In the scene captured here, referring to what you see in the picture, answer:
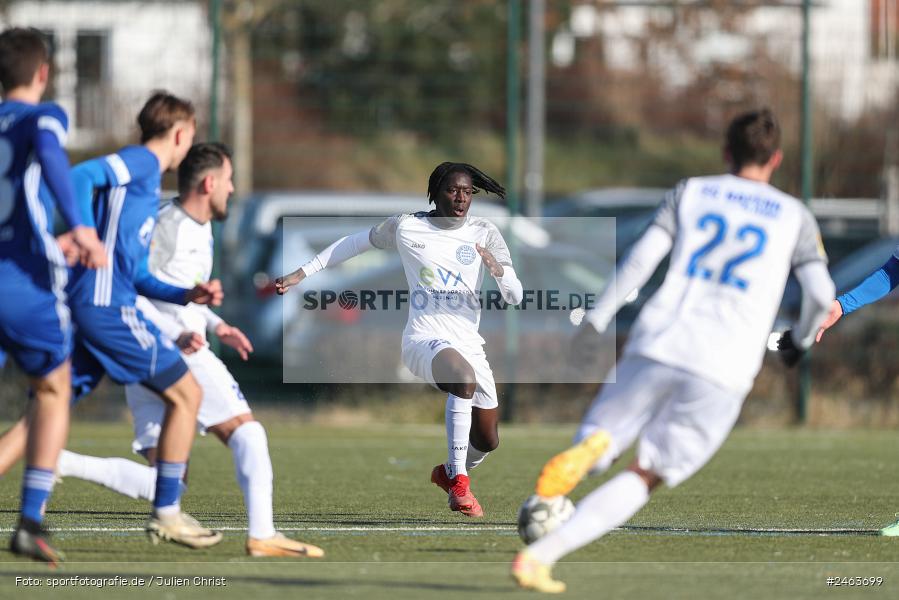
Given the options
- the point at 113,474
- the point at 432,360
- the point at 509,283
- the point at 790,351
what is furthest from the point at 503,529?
the point at 790,351

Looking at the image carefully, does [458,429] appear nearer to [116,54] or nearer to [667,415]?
[667,415]

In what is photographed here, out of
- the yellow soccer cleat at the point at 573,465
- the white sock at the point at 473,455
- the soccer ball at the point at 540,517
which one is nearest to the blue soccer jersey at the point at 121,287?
the soccer ball at the point at 540,517

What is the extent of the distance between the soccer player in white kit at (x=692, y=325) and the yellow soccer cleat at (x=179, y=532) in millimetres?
1690

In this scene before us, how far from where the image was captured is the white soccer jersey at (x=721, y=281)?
5652 millimetres

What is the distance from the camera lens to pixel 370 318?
15.0m

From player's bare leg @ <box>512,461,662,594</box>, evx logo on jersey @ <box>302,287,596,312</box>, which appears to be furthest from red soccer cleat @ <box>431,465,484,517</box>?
evx logo on jersey @ <box>302,287,596,312</box>

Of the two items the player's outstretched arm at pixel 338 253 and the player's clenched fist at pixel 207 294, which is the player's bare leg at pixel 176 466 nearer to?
the player's clenched fist at pixel 207 294

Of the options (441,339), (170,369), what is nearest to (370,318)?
(441,339)

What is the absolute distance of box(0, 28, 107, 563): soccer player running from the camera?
5.91 meters

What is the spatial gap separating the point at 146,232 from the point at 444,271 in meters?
2.35

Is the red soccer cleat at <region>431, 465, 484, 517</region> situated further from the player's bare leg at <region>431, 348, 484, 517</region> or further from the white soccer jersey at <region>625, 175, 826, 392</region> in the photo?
the white soccer jersey at <region>625, 175, 826, 392</region>

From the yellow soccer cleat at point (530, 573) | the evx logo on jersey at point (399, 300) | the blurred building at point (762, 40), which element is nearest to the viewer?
the yellow soccer cleat at point (530, 573)

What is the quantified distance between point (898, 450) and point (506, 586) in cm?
761

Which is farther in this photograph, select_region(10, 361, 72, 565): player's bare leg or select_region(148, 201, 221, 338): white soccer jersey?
select_region(148, 201, 221, 338): white soccer jersey
